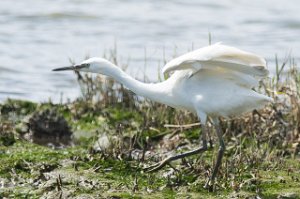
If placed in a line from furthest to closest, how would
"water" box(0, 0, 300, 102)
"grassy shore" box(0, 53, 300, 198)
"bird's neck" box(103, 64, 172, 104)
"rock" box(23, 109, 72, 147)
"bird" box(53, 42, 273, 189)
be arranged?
"water" box(0, 0, 300, 102), "rock" box(23, 109, 72, 147), "bird's neck" box(103, 64, 172, 104), "bird" box(53, 42, 273, 189), "grassy shore" box(0, 53, 300, 198)

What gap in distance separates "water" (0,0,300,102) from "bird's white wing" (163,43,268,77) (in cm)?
433

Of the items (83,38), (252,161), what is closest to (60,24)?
(83,38)

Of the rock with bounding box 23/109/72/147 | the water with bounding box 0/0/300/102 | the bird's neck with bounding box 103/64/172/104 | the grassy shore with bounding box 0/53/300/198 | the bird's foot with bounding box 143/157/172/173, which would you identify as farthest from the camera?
the water with bounding box 0/0/300/102

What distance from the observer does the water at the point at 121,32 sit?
12805mm

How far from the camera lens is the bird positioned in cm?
721

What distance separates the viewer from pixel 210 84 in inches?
297

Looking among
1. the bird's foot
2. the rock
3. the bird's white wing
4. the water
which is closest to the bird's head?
the bird's white wing

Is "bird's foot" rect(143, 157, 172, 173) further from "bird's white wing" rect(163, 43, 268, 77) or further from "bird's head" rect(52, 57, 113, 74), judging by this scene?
"bird's head" rect(52, 57, 113, 74)

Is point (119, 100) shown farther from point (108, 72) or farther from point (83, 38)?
point (83, 38)

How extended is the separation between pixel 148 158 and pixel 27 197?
162 cm

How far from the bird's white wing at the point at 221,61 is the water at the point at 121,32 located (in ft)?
14.2

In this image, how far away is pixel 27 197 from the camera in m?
6.83

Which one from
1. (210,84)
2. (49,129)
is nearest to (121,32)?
(49,129)

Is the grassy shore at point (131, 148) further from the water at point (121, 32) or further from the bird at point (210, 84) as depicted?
the water at point (121, 32)
